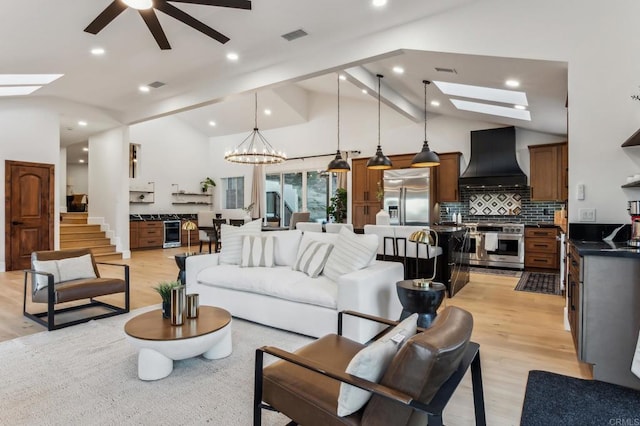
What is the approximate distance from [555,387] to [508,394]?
37 cm

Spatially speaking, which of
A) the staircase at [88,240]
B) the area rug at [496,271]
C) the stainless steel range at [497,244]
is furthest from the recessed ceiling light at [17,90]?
the area rug at [496,271]

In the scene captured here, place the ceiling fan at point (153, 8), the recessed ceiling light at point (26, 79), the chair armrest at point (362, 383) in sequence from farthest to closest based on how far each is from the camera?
the recessed ceiling light at point (26, 79), the ceiling fan at point (153, 8), the chair armrest at point (362, 383)

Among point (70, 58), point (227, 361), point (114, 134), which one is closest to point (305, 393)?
point (227, 361)

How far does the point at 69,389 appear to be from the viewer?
2285 millimetres

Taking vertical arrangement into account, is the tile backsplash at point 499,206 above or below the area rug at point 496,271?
above


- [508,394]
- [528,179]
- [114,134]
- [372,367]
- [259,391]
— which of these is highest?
[114,134]

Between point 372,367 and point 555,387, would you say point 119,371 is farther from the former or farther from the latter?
point 555,387

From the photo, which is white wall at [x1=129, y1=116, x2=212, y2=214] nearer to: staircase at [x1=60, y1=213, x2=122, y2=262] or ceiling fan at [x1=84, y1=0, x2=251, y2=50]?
staircase at [x1=60, y1=213, x2=122, y2=262]

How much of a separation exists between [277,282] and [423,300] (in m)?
1.36

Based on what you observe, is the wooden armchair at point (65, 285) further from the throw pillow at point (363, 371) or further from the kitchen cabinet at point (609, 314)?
the kitchen cabinet at point (609, 314)

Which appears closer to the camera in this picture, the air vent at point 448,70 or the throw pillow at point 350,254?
the throw pillow at point 350,254

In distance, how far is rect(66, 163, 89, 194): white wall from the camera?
12.8 m

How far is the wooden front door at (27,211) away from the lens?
6.41m

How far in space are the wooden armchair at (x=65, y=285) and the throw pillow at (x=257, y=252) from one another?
4.37ft
